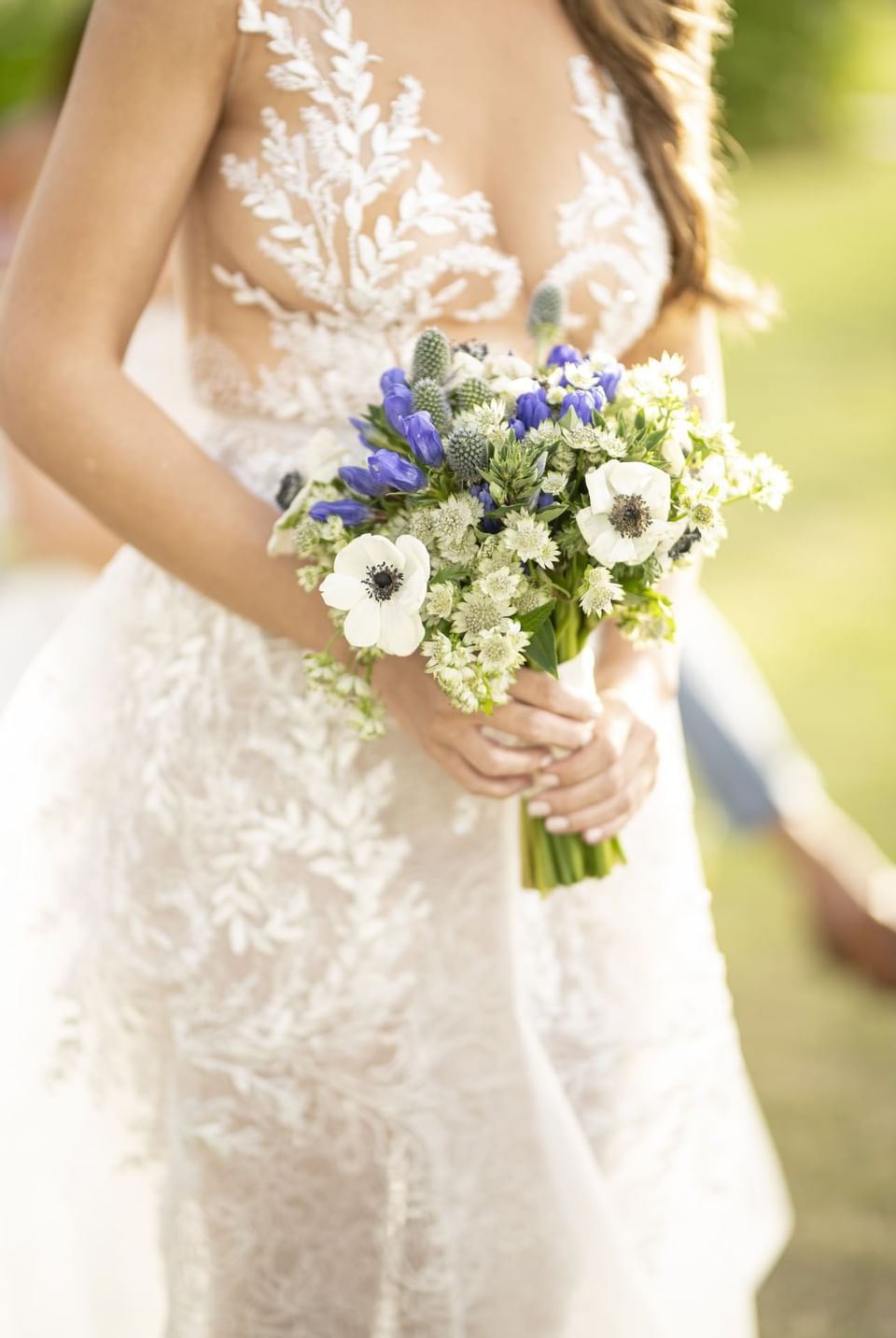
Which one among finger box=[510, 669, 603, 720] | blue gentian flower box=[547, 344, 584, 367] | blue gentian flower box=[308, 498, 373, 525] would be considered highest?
blue gentian flower box=[547, 344, 584, 367]

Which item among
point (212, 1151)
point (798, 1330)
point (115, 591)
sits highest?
point (115, 591)

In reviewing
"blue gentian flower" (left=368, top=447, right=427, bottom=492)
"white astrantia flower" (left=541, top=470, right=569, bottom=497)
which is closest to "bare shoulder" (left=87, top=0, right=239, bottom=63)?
"blue gentian flower" (left=368, top=447, right=427, bottom=492)

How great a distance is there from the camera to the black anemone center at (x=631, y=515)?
1362mm

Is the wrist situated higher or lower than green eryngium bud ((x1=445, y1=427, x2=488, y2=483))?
lower

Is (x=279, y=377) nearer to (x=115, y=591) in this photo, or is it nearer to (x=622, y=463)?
(x=115, y=591)

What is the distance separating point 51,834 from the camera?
73.9 inches

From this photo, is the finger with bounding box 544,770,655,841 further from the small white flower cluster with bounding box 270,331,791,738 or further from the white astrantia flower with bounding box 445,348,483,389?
the white astrantia flower with bounding box 445,348,483,389

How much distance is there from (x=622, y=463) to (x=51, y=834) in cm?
96

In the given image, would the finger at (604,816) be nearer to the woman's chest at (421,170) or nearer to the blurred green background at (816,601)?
the woman's chest at (421,170)

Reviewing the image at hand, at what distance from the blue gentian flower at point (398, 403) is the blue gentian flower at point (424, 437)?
0.03 m

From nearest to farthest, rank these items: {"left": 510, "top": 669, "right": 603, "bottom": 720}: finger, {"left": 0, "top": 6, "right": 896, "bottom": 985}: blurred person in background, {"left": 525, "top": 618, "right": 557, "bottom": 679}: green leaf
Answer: {"left": 525, "top": 618, "right": 557, "bottom": 679}: green leaf
{"left": 510, "top": 669, "right": 603, "bottom": 720}: finger
{"left": 0, "top": 6, "right": 896, "bottom": 985}: blurred person in background

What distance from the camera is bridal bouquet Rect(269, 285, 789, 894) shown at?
1361 mm

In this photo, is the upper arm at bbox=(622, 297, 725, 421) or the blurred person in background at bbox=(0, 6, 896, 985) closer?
the upper arm at bbox=(622, 297, 725, 421)

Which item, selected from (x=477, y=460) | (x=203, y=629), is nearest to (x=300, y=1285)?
(x=203, y=629)
